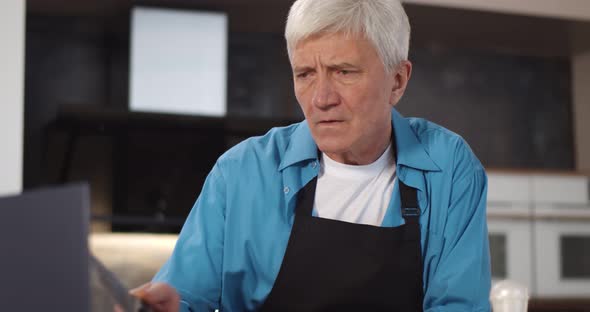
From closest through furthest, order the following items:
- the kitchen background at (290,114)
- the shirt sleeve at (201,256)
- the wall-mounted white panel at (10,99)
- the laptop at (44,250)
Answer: the laptop at (44,250) < the shirt sleeve at (201,256) < the wall-mounted white panel at (10,99) < the kitchen background at (290,114)

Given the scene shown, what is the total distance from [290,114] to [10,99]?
1.45 metres

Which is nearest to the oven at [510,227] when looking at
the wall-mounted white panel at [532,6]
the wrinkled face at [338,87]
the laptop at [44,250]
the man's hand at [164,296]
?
the wall-mounted white panel at [532,6]

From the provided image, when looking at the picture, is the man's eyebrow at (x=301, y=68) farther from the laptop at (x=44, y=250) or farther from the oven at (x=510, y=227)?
the oven at (x=510, y=227)

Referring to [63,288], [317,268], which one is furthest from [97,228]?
[63,288]

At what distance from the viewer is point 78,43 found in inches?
128

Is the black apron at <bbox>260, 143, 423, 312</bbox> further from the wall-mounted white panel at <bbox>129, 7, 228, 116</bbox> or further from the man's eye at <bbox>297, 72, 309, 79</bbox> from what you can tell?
the wall-mounted white panel at <bbox>129, 7, 228, 116</bbox>

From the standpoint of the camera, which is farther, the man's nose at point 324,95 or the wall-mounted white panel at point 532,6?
the wall-mounted white panel at point 532,6

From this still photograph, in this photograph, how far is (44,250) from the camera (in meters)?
0.44

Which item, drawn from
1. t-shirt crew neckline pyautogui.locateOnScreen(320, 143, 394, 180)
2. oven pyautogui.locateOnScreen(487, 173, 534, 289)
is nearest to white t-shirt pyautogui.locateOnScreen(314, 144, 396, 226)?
t-shirt crew neckline pyautogui.locateOnScreen(320, 143, 394, 180)

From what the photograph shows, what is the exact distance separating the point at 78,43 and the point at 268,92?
0.91m

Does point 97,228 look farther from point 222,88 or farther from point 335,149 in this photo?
point 335,149

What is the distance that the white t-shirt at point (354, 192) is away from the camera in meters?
1.18

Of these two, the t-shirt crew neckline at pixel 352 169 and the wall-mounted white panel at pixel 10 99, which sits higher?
the wall-mounted white panel at pixel 10 99

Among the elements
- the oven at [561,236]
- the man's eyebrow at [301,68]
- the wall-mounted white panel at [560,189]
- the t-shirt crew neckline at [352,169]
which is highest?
the man's eyebrow at [301,68]
